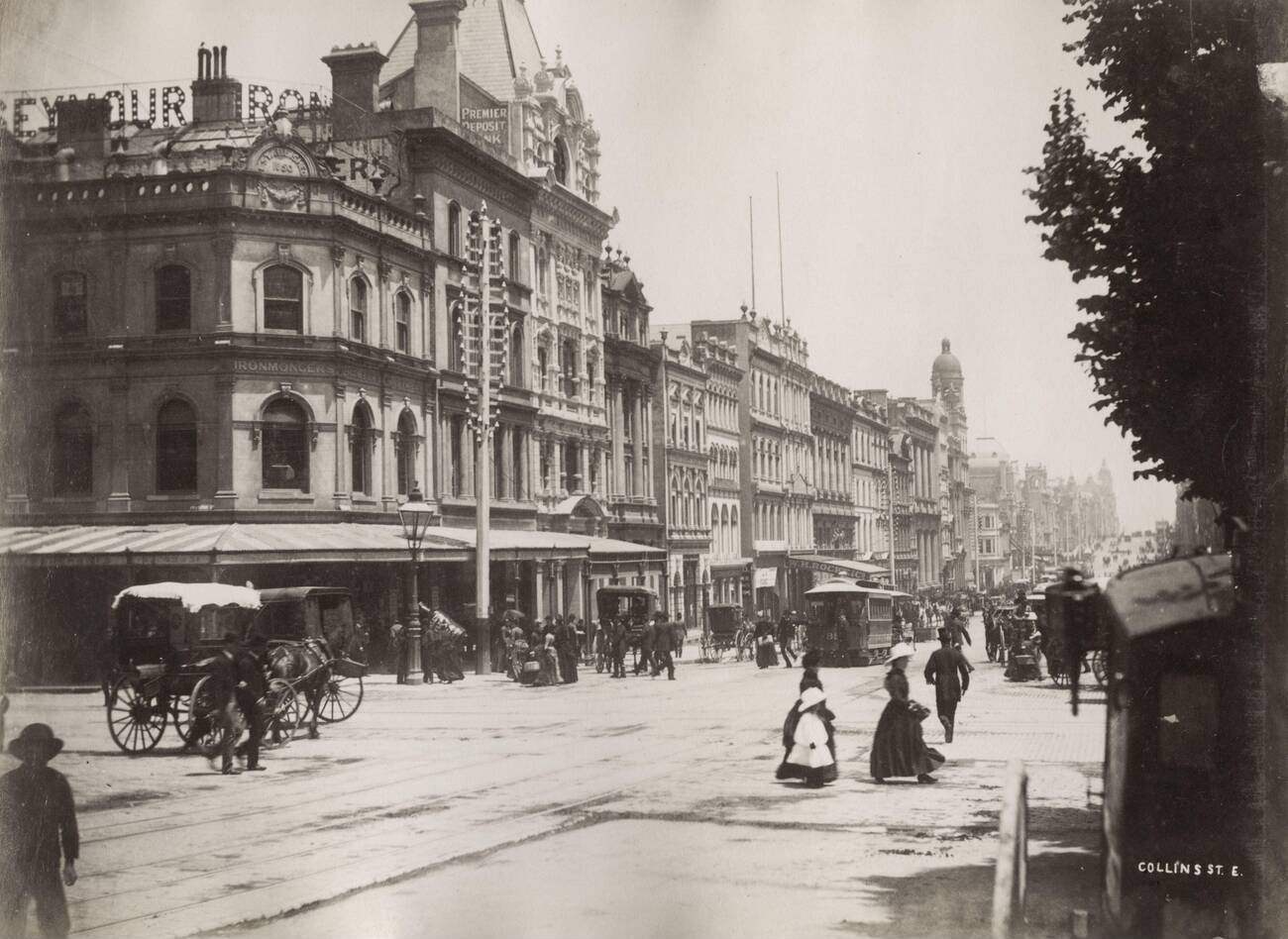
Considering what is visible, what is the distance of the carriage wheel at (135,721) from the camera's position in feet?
60.7

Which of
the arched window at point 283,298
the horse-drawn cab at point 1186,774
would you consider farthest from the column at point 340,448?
the horse-drawn cab at point 1186,774

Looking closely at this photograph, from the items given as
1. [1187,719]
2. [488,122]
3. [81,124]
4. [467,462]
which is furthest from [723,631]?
[1187,719]

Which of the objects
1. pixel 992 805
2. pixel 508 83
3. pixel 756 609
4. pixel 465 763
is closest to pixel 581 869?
pixel 992 805

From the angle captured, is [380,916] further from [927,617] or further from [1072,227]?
[927,617]

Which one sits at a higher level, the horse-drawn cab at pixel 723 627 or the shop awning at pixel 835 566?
the shop awning at pixel 835 566

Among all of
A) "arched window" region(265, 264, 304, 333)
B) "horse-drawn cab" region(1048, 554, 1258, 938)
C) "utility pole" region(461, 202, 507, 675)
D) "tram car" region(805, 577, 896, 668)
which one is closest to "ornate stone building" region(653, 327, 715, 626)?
"tram car" region(805, 577, 896, 668)

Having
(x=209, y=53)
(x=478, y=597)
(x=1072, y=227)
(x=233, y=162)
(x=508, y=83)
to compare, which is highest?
(x=508, y=83)

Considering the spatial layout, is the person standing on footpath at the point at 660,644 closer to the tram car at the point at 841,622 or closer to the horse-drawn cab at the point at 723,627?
the tram car at the point at 841,622

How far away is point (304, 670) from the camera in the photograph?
21.1 m

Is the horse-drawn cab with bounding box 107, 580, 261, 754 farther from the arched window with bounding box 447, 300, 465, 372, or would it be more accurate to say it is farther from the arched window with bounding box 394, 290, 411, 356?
the arched window with bounding box 447, 300, 465, 372

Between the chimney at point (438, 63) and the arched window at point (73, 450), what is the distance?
1207 cm

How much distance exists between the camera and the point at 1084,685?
101 ft

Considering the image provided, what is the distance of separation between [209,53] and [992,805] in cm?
1233

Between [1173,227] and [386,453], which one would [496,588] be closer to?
[386,453]
